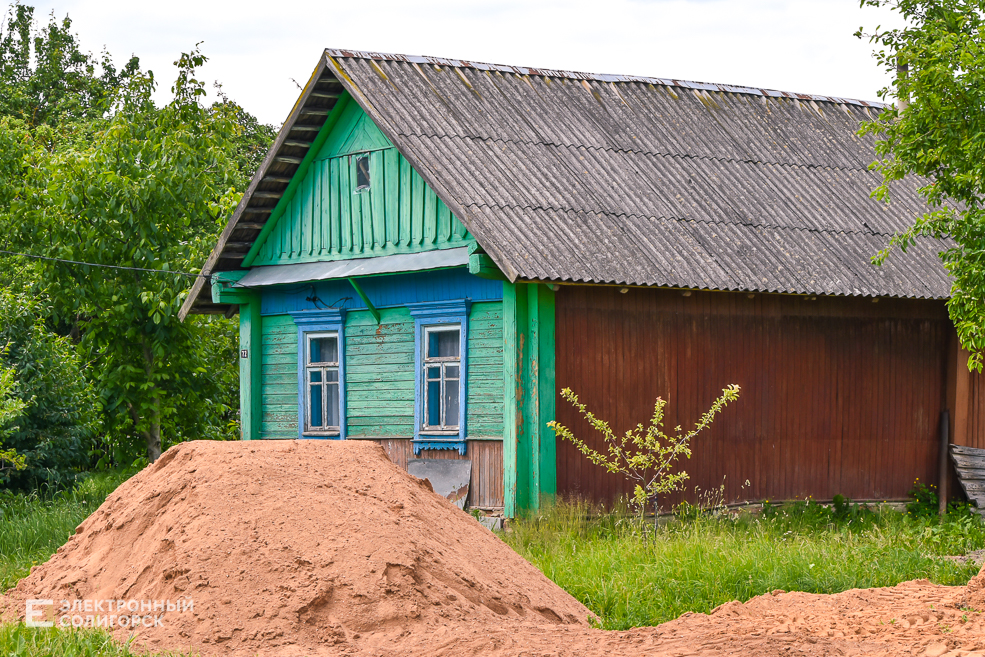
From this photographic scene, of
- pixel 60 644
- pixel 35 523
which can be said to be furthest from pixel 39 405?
pixel 60 644

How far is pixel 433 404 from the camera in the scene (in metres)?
13.0

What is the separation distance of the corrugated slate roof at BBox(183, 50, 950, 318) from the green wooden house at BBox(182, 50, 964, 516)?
0.04 m

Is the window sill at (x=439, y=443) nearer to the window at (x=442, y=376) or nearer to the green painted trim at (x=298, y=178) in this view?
the window at (x=442, y=376)

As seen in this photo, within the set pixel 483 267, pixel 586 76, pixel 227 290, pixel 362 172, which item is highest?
pixel 586 76

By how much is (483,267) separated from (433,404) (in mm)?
2122

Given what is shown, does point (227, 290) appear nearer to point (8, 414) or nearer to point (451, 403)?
point (451, 403)

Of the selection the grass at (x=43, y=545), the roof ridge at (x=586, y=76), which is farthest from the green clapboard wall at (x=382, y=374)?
the roof ridge at (x=586, y=76)

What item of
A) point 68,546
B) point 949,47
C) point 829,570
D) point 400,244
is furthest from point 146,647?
point 949,47

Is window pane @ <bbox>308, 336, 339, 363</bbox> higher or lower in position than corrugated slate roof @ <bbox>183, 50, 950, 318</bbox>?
lower

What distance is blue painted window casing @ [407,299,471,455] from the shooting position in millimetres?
12508

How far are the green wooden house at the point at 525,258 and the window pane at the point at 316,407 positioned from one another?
3 cm

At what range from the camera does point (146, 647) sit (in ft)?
22.7

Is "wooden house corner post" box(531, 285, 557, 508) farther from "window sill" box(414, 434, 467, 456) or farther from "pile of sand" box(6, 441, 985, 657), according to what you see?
"pile of sand" box(6, 441, 985, 657)
